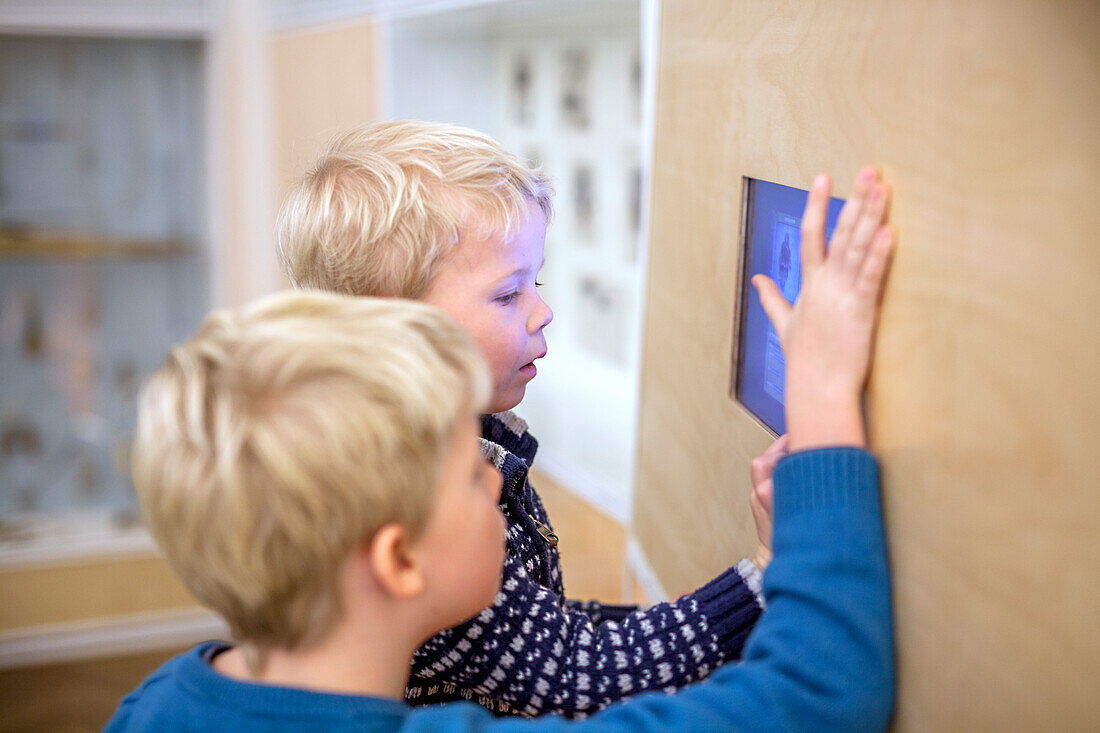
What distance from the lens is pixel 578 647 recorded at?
780 mm

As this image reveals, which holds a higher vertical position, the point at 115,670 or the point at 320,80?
the point at 320,80

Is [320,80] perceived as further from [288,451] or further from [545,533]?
[288,451]

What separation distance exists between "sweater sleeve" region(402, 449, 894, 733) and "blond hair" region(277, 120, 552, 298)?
1.27 ft

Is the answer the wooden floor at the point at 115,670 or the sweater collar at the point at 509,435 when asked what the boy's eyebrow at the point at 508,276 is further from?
the wooden floor at the point at 115,670

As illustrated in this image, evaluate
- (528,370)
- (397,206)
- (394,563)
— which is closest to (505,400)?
(528,370)

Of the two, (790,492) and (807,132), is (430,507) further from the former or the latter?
(807,132)

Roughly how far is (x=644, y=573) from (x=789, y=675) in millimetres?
628

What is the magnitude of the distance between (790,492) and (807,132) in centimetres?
23

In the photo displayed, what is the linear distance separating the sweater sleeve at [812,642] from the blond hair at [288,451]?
121 millimetres

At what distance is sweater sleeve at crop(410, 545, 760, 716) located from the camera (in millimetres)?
767

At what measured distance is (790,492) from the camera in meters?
0.64

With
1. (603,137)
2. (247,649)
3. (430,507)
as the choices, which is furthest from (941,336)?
(603,137)

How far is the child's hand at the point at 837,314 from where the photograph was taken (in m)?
0.56

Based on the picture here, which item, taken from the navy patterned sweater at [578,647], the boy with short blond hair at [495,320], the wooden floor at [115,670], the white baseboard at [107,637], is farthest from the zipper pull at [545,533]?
the white baseboard at [107,637]
